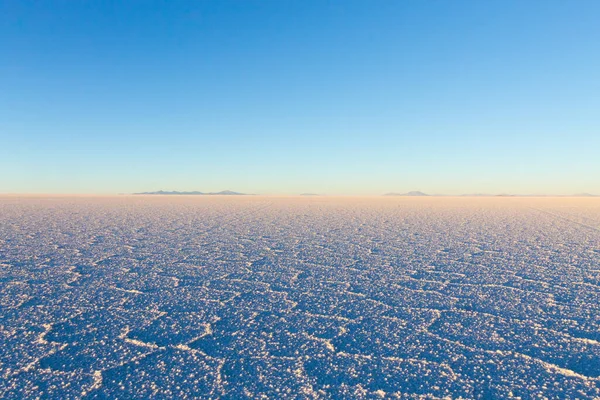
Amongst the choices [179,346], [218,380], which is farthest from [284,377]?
[179,346]

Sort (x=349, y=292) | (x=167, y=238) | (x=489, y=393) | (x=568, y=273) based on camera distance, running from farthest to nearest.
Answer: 1. (x=167, y=238)
2. (x=568, y=273)
3. (x=349, y=292)
4. (x=489, y=393)

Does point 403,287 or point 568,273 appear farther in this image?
point 568,273

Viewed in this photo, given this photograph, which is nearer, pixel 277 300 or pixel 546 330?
pixel 546 330

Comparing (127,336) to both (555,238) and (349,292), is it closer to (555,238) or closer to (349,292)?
(349,292)

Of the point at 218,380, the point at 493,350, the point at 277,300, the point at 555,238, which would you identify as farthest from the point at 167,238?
the point at 555,238

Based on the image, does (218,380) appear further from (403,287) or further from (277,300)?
(403,287)

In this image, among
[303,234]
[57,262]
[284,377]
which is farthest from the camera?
[303,234]
